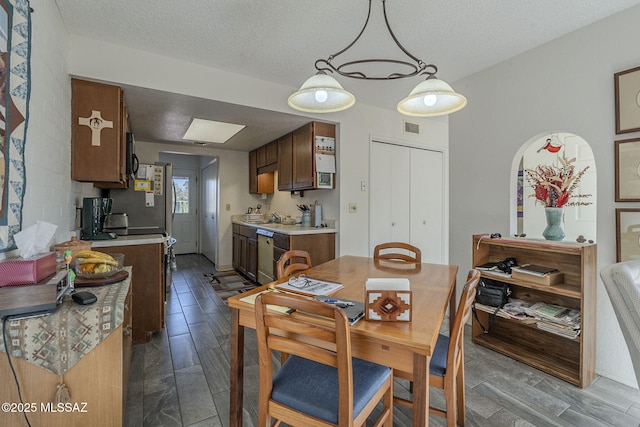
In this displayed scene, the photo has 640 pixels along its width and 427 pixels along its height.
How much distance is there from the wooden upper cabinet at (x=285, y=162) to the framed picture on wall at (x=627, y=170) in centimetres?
316

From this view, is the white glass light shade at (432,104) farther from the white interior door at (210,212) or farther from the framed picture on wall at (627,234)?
the white interior door at (210,212)

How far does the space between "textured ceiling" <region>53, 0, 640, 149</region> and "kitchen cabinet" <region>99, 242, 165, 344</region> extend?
5.51 ft

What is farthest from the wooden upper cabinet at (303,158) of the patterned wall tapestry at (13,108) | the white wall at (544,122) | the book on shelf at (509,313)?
the patterned wall tapestry at (13,108)

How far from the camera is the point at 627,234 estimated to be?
1.94 meters

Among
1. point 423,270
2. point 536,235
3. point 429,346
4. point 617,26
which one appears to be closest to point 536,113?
point 617,26

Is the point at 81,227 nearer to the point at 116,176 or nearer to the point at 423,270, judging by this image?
the point at 116,176

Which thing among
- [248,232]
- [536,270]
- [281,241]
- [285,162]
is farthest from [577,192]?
[248,232]

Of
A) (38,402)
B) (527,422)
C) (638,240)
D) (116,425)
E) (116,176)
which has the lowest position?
→ (527,422)

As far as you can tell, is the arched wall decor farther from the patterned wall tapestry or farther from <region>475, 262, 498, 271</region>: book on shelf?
the patterned wall tapestry

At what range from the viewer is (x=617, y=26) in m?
2.01

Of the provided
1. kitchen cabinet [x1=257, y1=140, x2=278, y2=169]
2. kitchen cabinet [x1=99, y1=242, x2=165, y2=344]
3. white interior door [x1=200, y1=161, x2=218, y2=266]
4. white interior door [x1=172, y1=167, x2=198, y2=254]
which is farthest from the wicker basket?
white interior door [x1=172, y1=167, x2=198, y2=254]

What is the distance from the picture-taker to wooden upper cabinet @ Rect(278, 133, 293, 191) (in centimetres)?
411

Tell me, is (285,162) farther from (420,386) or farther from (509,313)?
(420,386)

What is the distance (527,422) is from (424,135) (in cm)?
361
